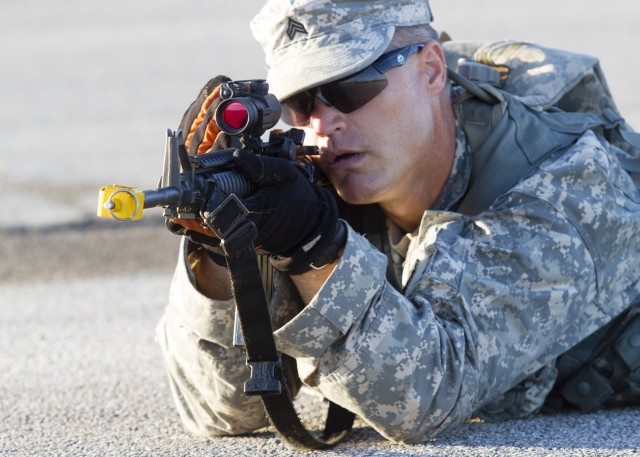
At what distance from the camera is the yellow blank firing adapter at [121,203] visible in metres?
2.41

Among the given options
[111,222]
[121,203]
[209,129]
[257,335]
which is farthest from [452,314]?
[111,222]

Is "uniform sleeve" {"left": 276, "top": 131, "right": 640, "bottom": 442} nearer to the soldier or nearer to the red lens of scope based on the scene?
the soldier

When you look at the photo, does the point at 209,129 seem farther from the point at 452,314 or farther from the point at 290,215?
the point at 452,314

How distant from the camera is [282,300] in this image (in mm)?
3174

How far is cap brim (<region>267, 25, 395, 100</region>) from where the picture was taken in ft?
11.4

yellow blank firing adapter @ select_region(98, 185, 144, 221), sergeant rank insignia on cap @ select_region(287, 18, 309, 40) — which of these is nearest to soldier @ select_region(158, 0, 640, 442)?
sergeant rank insignia on cap @ select_region(287, 18, 309, 40)

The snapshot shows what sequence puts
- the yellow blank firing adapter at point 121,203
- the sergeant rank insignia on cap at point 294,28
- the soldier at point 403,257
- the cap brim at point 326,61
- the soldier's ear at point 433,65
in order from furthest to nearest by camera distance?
A: the soldier's ear at point 433,65 < the sergeant rank insignia on cap at point 294,28 < the cap brim at point 326,61 < the soldier at point 403,257 < the yellow blank firing adapter at point 121,203

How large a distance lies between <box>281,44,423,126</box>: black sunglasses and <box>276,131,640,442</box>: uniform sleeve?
0.40 m

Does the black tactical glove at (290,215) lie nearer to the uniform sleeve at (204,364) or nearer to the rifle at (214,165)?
the rifle at (214,165)

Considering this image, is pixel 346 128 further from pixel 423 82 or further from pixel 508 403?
pixel 508 403

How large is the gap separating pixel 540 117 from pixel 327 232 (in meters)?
1.14

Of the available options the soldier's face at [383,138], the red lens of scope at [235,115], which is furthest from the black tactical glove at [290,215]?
the soldier's face at [383,138]

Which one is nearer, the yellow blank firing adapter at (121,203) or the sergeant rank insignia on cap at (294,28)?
the yellow blank firing adapter at (121,203)

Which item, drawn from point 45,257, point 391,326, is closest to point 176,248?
point 45,257
